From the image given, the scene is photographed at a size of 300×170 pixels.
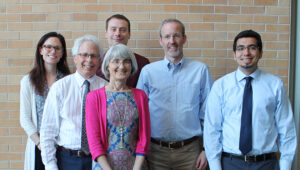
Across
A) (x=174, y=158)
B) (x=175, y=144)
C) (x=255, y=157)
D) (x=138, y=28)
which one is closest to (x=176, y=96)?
(x=175, y=144)

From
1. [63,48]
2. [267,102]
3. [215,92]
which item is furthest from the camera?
[63,48]

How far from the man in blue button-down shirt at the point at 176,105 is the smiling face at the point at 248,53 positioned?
0.43 metres

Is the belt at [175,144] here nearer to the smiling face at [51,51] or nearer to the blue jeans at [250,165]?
the blue jeans at [250,165]

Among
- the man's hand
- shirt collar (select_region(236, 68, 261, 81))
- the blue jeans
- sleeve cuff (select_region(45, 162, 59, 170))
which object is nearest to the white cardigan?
sleeve cuff (select_region(45, 162, 59, 170))

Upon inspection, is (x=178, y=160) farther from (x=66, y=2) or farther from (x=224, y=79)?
(x=66, y=2)

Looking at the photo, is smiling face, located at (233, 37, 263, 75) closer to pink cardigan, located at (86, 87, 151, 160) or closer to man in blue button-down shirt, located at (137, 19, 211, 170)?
man in blue button-down shirt, located at (137, 19, 211, 170)

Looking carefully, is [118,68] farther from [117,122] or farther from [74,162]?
[74,162]

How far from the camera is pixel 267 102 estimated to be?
209cm

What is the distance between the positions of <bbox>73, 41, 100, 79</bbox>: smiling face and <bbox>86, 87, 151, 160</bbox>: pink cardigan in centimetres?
27

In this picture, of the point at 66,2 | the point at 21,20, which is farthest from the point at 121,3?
the point at 21,20

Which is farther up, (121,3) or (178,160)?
(121,3)

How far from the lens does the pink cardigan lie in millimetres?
1841

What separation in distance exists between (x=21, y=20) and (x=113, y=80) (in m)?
1.80

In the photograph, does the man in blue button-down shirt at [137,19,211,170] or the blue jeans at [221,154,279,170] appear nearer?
the blue jeans at [221,154,279,170]
